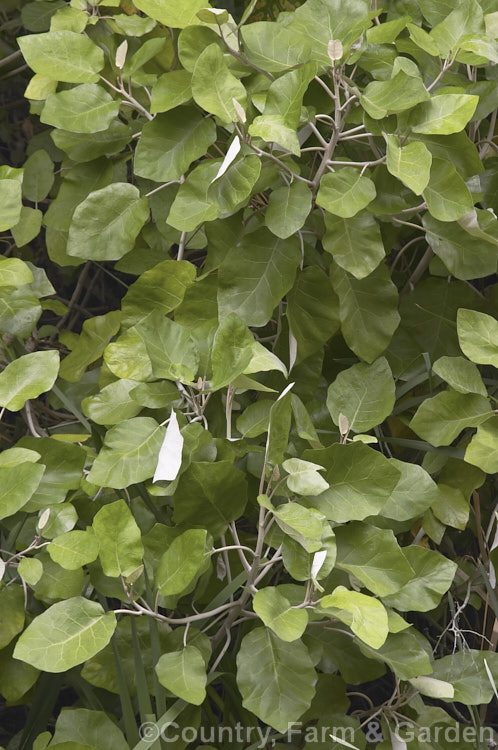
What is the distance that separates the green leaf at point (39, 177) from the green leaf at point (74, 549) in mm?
552

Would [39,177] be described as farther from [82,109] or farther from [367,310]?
[367,310]

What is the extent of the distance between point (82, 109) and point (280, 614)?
61 cm

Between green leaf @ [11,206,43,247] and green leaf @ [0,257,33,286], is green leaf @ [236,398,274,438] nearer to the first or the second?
green leaf @ [0,257,33,286]

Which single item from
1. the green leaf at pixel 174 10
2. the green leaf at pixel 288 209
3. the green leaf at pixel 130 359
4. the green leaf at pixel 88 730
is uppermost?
the green leaf at pixel 174 10

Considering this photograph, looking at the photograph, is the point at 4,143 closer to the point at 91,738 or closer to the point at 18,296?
the point at 18,296

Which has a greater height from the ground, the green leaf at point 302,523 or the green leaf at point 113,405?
the green leaf at point 113,405

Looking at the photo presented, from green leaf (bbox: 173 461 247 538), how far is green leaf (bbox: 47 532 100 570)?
90 millimetres

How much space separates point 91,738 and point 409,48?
0.84 m

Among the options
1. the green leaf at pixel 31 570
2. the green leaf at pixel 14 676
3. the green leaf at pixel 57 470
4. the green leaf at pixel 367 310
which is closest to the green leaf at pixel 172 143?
the green leaf at pixel 367 310

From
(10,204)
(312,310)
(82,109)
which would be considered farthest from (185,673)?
(82,109)

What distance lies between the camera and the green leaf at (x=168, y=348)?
2.46 ft

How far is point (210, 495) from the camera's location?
2.49 ft

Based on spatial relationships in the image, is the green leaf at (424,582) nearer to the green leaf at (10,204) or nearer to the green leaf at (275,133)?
the green leaf at (275,133)

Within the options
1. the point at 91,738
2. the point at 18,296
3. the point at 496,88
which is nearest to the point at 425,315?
the point at 496,88
